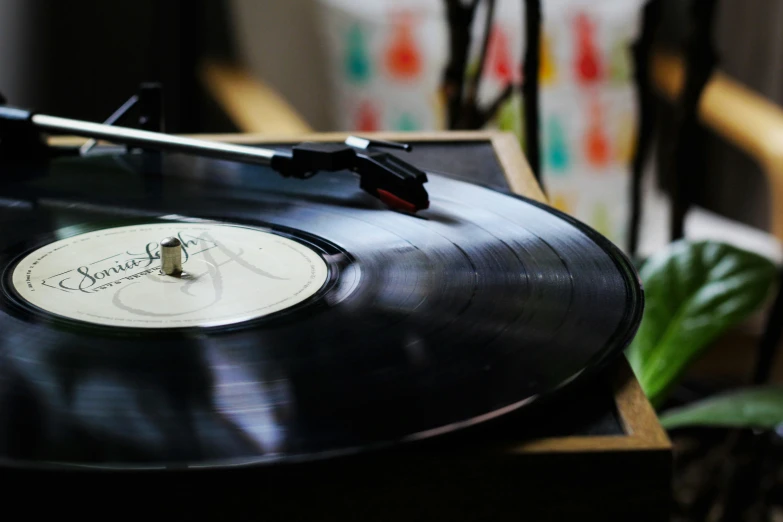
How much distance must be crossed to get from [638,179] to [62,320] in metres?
1.05

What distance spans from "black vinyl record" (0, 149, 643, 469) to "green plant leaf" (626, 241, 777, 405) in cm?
32

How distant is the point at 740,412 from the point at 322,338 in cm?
55

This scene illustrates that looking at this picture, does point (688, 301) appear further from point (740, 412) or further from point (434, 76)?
point (434, 76)

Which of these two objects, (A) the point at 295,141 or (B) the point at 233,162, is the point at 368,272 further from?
(A) the point at 295,141

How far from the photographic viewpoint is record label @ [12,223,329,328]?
510 mm

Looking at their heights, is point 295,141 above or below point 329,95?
above

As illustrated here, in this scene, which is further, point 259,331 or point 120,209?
point 120,209

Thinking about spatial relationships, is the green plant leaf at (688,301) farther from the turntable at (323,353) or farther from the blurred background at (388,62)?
the blurred background at (388,62)

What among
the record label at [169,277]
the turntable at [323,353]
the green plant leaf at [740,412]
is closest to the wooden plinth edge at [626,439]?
the turntable at [323,353]

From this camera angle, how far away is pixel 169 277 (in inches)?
22.2

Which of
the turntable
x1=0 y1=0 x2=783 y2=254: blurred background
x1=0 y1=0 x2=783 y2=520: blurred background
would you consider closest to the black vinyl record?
the turntable

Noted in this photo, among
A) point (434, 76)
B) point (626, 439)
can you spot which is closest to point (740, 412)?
point (626, 439)

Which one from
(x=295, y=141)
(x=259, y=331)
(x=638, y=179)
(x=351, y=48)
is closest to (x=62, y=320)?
(x=259, y=331)

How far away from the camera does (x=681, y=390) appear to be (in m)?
1.42
